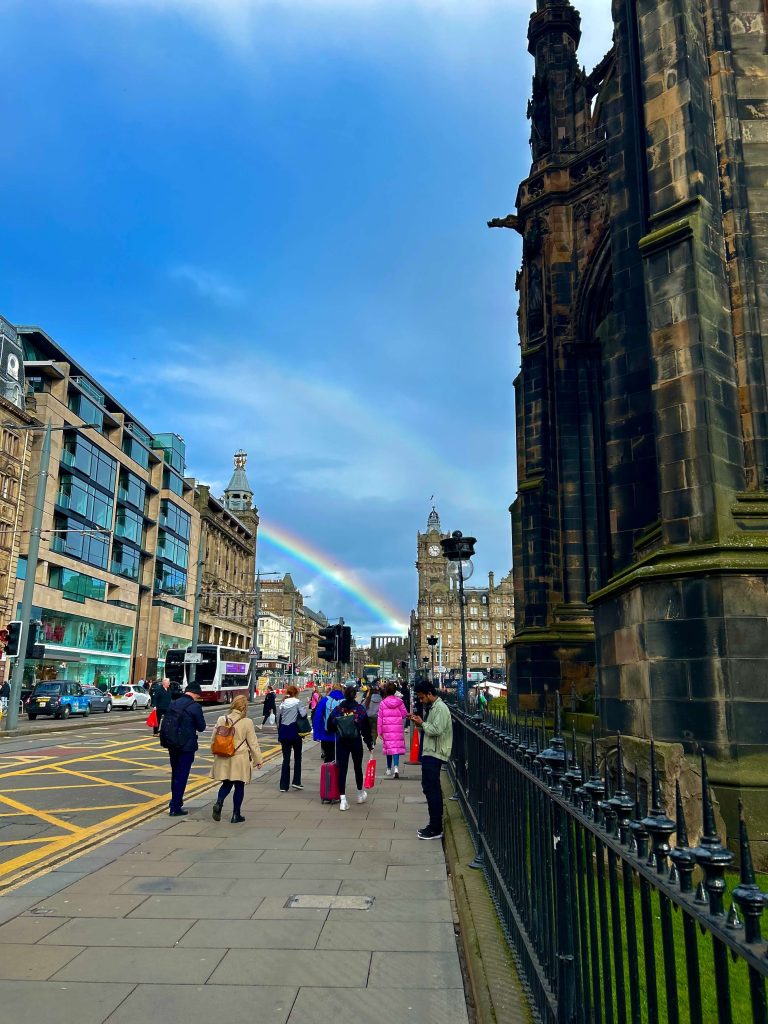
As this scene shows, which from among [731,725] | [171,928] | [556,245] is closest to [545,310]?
[556,245]

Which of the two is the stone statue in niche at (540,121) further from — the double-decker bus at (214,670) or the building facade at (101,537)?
the double-decker bus at (214,670)

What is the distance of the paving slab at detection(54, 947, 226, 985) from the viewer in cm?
455

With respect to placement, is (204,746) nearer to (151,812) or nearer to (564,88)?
(151,812)

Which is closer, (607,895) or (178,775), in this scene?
(607,895)

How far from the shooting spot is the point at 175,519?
73750 mm

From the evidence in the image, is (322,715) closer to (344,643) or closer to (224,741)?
(224,741)

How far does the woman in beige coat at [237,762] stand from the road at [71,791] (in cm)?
121

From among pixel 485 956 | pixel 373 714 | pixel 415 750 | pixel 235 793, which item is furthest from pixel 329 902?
pixel 373 714

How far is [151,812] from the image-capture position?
420 inches

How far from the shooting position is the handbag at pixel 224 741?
10.2 metres

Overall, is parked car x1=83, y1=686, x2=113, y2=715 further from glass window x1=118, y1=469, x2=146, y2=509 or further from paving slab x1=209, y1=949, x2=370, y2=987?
paving slab x1=209, y1=949, x2=370, y2=987

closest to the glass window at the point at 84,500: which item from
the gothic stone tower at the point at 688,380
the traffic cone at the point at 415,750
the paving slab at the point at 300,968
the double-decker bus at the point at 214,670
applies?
the double-decker bus at the point at 214,670

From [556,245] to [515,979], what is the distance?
2020 cm

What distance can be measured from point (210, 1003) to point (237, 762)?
20.2 feet
